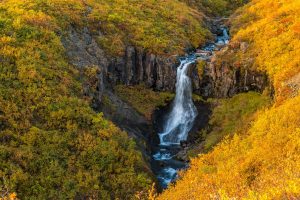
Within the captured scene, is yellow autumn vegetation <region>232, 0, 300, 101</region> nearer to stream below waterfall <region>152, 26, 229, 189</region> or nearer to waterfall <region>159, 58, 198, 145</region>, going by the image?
stream below waterfall <region>152, 26, 229, 189</region>

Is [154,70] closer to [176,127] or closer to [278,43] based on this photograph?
[176,127]

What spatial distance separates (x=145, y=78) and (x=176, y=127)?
6.60 m

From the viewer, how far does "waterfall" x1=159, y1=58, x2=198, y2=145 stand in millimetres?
34438

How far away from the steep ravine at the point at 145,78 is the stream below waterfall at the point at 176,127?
244 mm

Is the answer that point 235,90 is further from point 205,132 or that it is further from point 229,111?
point 205,132

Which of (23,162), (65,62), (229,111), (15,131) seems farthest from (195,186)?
(65,62)

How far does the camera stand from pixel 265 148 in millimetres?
21172

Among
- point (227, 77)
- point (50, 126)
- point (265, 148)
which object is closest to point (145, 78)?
point (227, 77)

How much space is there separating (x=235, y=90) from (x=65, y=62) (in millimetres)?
15433

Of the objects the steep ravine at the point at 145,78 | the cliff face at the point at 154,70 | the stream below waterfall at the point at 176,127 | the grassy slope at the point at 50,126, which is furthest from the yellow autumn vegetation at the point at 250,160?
the cliff face at the point at 154,70

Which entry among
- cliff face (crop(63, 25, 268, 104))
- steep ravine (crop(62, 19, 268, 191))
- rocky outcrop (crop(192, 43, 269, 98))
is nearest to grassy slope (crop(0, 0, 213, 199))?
cliff face (crop(63, 25, 268, 104))

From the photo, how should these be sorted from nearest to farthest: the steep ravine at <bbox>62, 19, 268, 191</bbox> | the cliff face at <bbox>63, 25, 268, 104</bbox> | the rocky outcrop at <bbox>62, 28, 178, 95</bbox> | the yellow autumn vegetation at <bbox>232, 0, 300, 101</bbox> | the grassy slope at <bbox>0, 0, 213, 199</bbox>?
the grassy slope at <bbox>0, 0, 213, 199</bbox>, the yellow autumn vegetation at <bbox>232, 0, 300, 101</bbox>, the steep ravine at <bbox>62, 19, 268, 191</bbox>, the cliff face at <bbox>63, 25, 268, 104</bbox>, the rocky outcrop at <bbox>62, 28, 178, 95</bbox>

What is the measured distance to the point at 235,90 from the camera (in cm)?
3556

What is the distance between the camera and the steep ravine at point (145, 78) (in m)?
32.3
